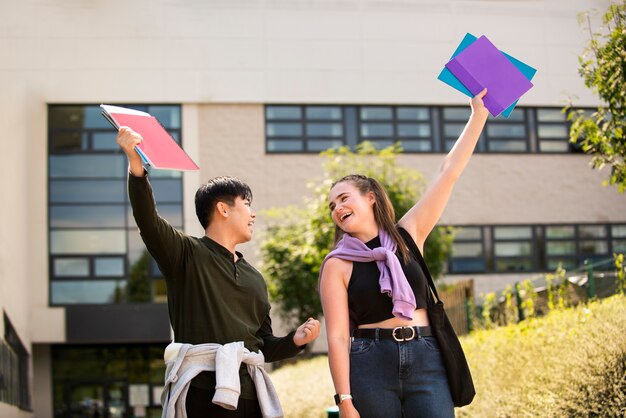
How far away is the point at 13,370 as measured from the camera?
20.3 m

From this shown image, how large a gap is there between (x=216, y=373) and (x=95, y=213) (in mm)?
22287

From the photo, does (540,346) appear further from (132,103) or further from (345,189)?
(132,103)

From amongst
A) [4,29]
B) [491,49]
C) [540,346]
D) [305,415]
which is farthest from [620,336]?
[4,29]

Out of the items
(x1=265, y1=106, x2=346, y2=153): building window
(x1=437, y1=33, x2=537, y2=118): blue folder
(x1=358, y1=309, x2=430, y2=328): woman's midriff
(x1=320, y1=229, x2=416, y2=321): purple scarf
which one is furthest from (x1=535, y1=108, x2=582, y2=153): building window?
(x1=358, y1=309, x2=430, y2=328): woman's midriff

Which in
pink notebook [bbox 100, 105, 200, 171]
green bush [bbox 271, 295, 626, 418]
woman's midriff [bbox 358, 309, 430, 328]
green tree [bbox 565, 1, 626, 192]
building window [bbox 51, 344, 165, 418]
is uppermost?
green tree [bbox 565, 1, 626, 192]

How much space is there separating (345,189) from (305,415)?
25.8 feet

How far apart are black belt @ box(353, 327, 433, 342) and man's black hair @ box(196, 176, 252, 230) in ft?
2.78

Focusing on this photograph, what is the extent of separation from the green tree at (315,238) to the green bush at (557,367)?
23.1 feet

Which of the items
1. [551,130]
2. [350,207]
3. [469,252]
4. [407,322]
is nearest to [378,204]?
[350,207]

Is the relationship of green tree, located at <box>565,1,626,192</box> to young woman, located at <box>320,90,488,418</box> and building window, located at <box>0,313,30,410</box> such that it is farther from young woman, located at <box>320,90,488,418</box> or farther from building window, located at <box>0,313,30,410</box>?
building window, located at <box>0,313,30,410</box>

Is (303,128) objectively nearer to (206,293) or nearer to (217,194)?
(217,194)

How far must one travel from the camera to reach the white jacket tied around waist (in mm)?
3787

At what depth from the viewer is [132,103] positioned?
83.4 feet

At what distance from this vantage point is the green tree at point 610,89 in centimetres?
727
